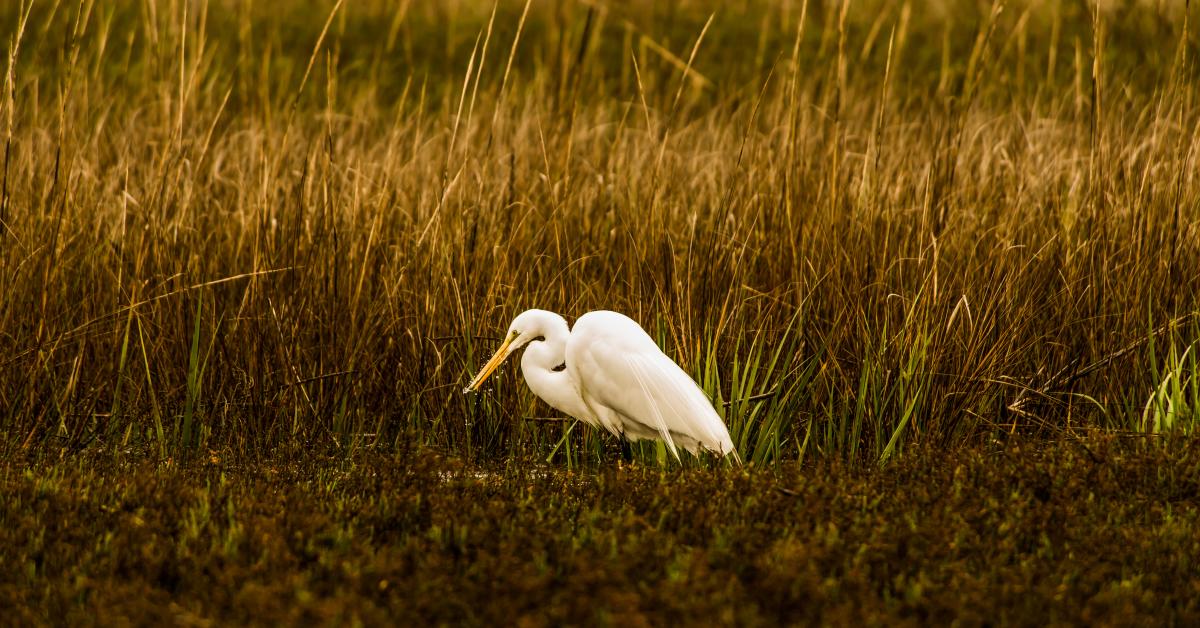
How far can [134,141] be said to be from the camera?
7.13 m

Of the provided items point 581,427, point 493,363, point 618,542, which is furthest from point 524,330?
point 618,542

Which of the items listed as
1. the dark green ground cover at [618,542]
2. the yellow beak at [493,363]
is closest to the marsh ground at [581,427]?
the dark green ground cover at [618,542]

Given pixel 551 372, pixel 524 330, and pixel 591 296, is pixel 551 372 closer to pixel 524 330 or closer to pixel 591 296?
pixel 524 330

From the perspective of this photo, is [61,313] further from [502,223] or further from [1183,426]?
[1183,426]

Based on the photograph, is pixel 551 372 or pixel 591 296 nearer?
pixel 551 372

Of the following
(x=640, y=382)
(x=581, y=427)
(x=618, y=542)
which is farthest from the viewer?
(x=581, y=427)

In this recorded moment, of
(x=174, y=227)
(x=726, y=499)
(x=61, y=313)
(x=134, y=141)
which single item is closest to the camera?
(x=726, y=499)

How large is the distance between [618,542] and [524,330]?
1.14 m

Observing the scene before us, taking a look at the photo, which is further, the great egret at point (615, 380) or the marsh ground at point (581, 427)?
the great egret at point (615, 380)

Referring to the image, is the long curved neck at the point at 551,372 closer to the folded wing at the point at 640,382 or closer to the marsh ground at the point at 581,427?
the folded wing at the point at 640,382

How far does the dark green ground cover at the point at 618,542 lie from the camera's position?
124 inches

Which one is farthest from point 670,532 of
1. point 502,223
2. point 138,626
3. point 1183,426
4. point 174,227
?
point 174,227

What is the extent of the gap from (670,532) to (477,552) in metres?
0.53

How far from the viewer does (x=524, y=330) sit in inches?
183
